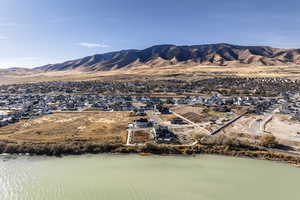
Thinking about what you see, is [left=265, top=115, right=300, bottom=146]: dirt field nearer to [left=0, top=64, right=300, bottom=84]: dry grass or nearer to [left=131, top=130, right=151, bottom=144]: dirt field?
[left=131, top=130, right=151, bottom=144]: dirt field

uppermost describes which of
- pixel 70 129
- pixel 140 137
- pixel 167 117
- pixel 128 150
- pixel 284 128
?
pixel 167 117

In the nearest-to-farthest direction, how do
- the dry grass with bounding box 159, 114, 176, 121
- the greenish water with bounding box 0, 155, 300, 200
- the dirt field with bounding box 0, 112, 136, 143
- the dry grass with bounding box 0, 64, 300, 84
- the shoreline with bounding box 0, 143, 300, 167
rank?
1. the greenish water with bounding box 0, 155, 300, 200
2. the shoreline with bounding box 0, 143, 300, 167
3. the dirt field with bounding box 0, 112, 136, 143
4. the dry grass with bounding box 159, 114, 176, 121
5. the dry grass with bounding box 0, 64, 300, 84

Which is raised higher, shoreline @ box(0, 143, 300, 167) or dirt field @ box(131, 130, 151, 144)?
dirt field @ box(131, 130, 151, 144)

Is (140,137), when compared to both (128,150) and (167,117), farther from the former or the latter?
(167,117)

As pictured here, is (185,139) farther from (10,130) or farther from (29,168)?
(10,130)

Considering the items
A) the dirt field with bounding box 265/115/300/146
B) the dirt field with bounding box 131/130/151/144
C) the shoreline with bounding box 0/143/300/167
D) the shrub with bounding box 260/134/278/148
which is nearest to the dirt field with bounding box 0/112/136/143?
the dirt field with bounding box 131/130/151/144

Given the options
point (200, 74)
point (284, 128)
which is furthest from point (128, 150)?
point (200, 74)

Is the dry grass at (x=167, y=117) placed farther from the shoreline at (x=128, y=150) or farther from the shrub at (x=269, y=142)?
the shrub at (x=269, y=142)
